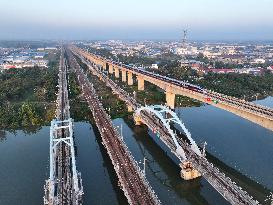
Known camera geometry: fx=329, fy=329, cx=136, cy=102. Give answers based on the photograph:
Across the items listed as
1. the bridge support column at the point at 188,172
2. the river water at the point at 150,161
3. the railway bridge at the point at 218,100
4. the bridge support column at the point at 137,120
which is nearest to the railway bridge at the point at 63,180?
the river water at the point at 150,161

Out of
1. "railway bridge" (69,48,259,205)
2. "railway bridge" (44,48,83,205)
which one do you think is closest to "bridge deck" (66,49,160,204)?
"railway bridge" (44,48,83,205)

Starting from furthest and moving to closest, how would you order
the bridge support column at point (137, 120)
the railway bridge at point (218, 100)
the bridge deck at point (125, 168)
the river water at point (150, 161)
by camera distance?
the bridge support column at point (137, 120), the railway bridge at point (218, 100), the river water at point (150, 161), the bridge deck at point (125, 168)

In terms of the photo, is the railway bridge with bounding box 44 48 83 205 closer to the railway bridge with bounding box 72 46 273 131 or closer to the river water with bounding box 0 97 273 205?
the river water with bounding box 0 97 273 205

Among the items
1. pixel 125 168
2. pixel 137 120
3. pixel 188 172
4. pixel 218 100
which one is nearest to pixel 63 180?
pixel 125 168

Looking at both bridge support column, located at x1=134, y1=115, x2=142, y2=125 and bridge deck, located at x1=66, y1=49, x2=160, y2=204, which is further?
bridge support column, located at x1=134, y1=115, x2=142, y2=125

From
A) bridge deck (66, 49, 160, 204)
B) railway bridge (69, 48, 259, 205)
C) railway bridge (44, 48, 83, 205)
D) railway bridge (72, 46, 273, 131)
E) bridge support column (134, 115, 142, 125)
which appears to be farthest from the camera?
bridge support column (134, 115, 142, 125)

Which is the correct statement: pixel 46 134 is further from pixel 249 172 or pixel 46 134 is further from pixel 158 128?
pixel 249 172

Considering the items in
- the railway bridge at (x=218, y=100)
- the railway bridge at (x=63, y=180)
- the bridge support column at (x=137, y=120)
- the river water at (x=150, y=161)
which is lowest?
the river water at (x=150, y=161)

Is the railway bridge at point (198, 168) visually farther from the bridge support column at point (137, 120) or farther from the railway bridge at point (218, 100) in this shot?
the railway bridge at point (218, 100)

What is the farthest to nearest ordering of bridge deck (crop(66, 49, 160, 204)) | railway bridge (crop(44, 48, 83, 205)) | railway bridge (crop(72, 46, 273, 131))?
railway bridge (crop(72, 46, 273, 131)) < bridge deck (crop(66, 49, 160, 204)) < railway bridge (crop(44, 48, 83, 205))
